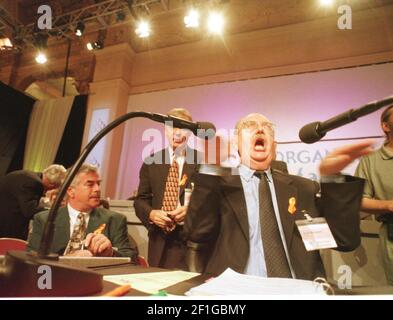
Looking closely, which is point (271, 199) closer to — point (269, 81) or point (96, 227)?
point (96, 227)

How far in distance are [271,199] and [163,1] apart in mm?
4227

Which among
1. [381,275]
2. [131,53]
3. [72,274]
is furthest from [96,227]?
[131,53]

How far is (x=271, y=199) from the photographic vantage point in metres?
1.28

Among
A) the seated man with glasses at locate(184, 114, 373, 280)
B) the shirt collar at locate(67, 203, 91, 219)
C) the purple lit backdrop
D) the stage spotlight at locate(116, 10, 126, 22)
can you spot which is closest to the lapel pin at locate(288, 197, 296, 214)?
the seated man with glasses at locate(184, 114, 373, 280)

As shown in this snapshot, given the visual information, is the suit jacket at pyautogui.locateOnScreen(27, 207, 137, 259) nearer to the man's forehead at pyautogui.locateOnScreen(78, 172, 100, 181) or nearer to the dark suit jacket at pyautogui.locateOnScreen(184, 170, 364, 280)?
the man's forehead at pyautogui.locateOnScreen(78, 172, 100, 181)

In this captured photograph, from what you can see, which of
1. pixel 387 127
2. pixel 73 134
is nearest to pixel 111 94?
pixel 73 134

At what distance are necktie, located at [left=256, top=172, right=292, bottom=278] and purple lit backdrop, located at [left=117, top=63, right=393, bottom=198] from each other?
2.83 m

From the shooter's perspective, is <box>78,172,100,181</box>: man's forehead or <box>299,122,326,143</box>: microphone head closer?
<box>299,122,326,143</box>: microphone head

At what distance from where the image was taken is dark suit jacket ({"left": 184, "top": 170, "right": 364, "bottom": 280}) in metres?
1.16

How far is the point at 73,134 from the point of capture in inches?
231

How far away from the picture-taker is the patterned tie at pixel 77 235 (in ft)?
4.95

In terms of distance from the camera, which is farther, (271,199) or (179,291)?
(271,199)

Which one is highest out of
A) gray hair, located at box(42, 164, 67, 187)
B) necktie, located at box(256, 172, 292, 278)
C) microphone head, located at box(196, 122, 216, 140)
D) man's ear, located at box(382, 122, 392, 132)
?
man's ear, located at box(382, 122, 392, 132)

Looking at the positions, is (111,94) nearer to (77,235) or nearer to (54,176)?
(54,176)
